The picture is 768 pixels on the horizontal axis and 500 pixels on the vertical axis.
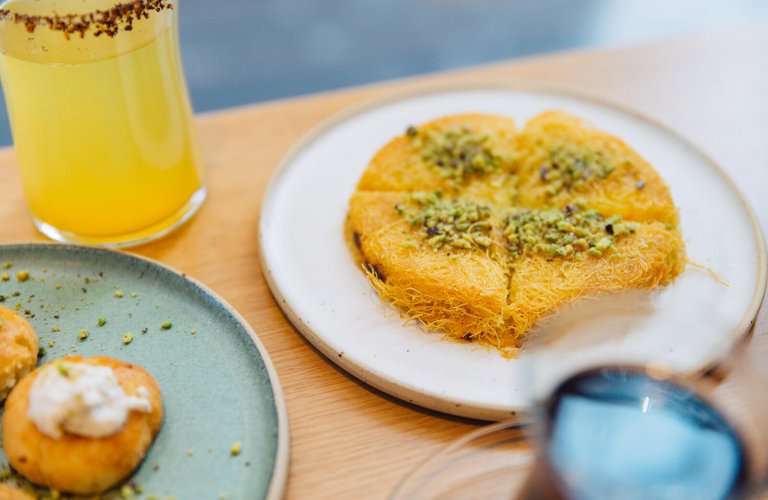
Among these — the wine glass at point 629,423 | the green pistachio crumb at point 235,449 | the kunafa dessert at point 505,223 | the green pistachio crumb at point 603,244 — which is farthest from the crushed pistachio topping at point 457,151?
the green pistachio crumb at point 235,449

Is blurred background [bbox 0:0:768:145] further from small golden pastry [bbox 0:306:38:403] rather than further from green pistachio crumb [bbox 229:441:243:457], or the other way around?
green pistachio crumb [bbox 229:441:243:457]

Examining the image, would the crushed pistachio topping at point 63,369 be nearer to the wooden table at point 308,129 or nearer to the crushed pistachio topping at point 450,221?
the wooden table at point 308,129

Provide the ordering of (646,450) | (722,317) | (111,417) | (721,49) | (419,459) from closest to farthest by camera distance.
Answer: (646,450), (111,417), (419,459), (722,317), (721,49)

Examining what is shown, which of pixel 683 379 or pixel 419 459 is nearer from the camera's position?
pixel 683 379

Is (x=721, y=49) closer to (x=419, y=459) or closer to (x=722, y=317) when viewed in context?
(x=722, y=317)

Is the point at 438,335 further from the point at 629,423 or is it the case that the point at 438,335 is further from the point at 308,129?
the point at 308,129

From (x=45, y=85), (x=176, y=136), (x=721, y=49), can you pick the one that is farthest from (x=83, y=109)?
(x=721, y=49)

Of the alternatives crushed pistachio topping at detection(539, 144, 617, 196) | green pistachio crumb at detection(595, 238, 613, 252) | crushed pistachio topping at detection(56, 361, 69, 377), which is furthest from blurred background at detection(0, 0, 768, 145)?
crushed pistachio topping at detection(56, 361, 69, 377)
